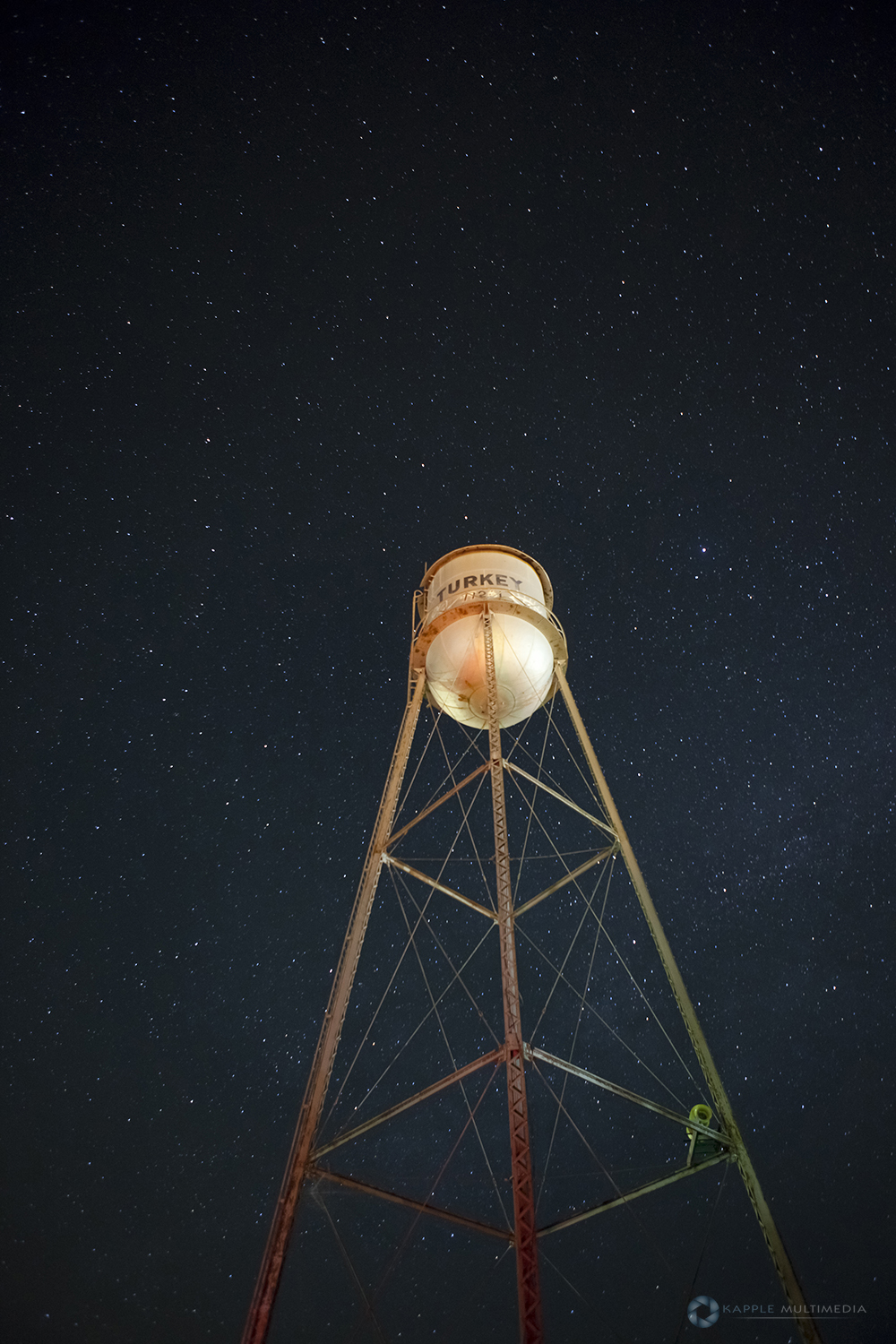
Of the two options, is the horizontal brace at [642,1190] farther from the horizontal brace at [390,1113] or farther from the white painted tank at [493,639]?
the white painted tank at [493,639]

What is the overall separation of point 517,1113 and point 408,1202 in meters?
1.53

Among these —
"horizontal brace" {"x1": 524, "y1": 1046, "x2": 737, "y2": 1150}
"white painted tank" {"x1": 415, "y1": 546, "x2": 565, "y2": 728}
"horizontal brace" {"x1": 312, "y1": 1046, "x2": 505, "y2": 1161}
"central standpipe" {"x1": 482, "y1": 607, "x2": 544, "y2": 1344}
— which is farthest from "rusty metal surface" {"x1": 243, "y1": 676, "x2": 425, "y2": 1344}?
"horizontal brace" {"x1": 524, "y1": 1046, "x2": 737, "y2": 1150}

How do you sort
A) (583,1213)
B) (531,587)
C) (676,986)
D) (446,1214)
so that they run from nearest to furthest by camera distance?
(446,1214) < (583,1213) < (676,986) < (531,587)

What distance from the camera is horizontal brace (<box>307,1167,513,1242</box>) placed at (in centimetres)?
775

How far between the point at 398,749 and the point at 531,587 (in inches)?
128

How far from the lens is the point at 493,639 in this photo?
38.9ft

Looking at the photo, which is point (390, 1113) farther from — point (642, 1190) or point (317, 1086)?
point (642, 1190)

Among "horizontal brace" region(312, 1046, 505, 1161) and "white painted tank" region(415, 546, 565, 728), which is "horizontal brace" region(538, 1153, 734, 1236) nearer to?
"horizontal brace" region(312, 1046, 505, 1161)

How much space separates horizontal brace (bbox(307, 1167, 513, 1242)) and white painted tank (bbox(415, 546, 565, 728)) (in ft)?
20.1

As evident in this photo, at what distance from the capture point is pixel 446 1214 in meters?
7.97

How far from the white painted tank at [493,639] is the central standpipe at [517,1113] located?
2444 millimetres

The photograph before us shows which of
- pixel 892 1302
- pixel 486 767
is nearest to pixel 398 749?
pixel 486 767

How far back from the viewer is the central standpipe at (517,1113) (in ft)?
21.6

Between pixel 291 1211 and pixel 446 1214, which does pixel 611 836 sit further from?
pixel 291 1211
